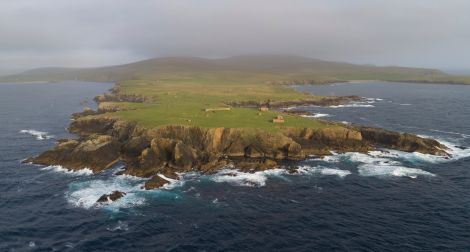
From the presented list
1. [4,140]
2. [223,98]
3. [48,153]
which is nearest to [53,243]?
[48,153]

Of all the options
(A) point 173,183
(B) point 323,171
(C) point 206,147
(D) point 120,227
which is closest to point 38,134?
(C) point 206,147

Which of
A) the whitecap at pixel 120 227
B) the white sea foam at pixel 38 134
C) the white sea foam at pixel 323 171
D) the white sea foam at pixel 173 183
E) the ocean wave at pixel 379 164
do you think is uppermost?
the white sea foam at pixel 38 134

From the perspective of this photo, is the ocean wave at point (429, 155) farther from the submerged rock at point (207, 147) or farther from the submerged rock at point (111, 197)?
the submerged rock at point (111, 197)

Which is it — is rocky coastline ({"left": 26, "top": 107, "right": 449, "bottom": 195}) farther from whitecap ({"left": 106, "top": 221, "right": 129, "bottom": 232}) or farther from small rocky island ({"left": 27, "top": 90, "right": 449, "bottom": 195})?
whitecap ({"left": 106, "top": 221, "right": 129, "bottom": 232})

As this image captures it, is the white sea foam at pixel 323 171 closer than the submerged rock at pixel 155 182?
No

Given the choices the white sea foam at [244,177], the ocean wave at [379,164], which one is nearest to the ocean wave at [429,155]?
the ocean wave at [379,164]

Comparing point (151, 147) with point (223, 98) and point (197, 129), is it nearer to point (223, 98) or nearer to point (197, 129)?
point (197, 129)
